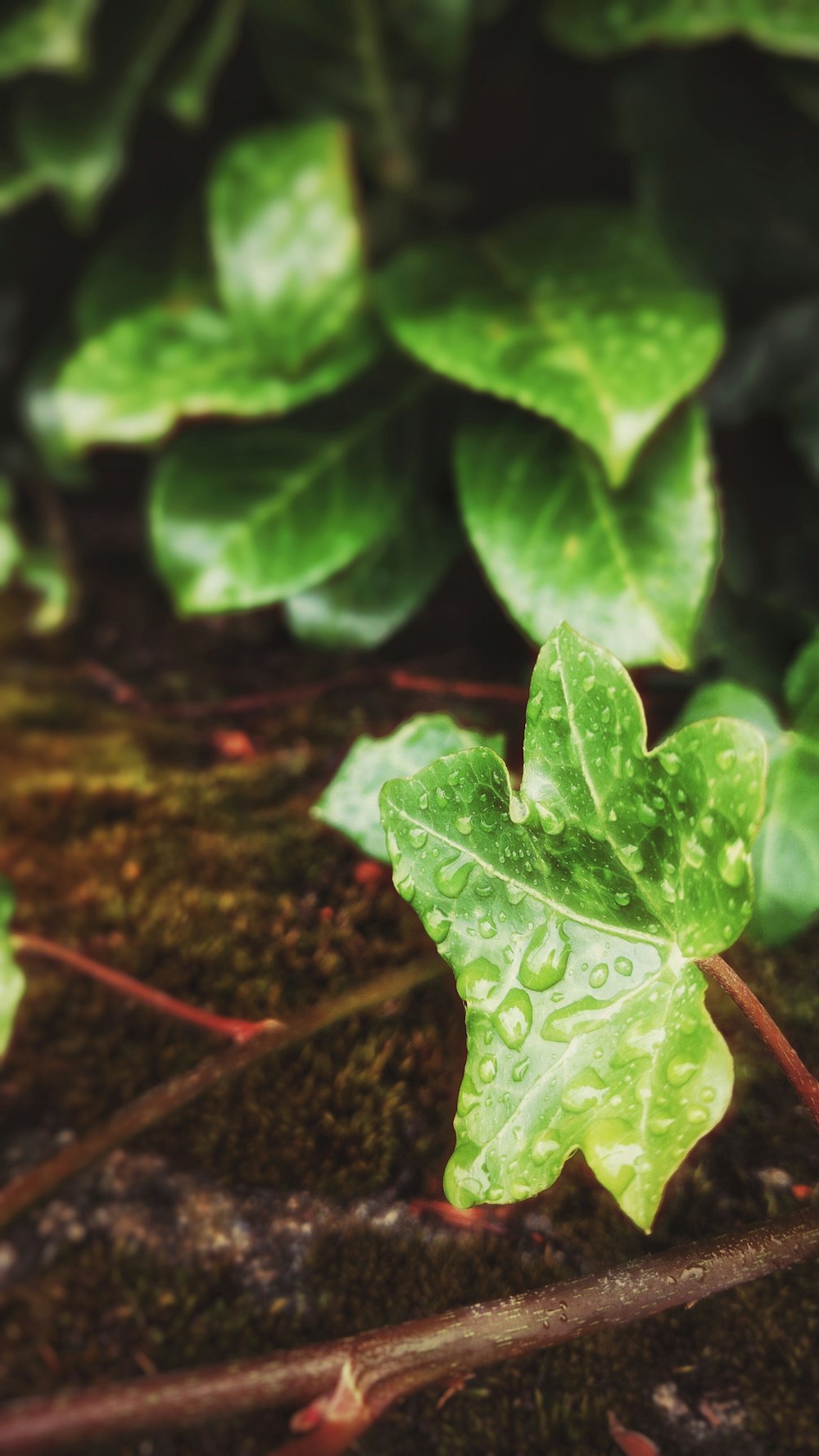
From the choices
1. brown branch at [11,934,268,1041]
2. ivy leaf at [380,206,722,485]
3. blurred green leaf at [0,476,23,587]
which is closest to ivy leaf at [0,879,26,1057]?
brown branch at [11,934,268,1041]

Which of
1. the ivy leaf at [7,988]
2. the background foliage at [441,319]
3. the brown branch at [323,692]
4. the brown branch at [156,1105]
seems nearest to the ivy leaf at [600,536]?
the background foliage at [441,319]

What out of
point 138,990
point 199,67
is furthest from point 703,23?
point 138,990

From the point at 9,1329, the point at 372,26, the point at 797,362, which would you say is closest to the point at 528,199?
the point at 372,26

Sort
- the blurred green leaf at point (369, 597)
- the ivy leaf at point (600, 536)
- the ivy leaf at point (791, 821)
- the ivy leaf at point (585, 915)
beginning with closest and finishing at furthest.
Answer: the ivy leaf at point (585, 915) → the ivy leaf at point (791, 821) → the ivy leaf at point (600, 536) → the blurred green leaf at point (369, 597)

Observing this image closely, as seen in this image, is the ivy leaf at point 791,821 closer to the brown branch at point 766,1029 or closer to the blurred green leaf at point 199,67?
the brown branch at point 766,1029

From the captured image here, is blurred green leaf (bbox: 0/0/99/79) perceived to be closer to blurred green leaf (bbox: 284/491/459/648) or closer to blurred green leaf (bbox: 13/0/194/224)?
blurred green leaf (bbox: 13/0/194/224)

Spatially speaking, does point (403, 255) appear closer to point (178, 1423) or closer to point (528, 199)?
point (528, 199)

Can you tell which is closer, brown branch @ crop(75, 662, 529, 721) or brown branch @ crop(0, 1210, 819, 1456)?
brown branch @ crop(0, 1210, 819, 1456)
